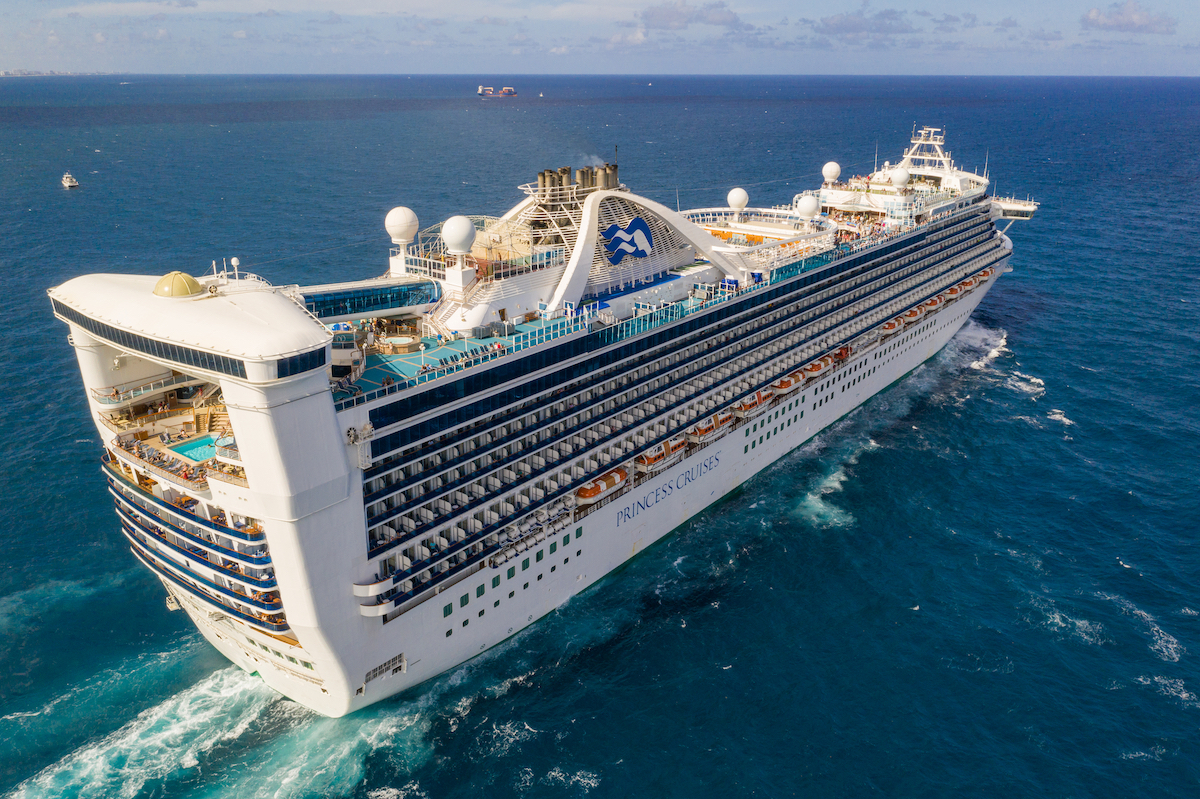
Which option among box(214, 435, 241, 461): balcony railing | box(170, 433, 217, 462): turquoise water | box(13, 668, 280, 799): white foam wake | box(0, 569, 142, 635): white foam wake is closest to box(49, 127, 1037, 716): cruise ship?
box(214, 435, 241, 461): balcony railing

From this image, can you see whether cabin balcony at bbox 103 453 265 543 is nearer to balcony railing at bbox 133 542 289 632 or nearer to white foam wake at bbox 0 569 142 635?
balcony railing at bbox 133 542 289 632

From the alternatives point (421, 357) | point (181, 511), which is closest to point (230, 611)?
point (181, 511)

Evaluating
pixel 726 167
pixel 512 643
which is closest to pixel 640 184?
pixel 726 167

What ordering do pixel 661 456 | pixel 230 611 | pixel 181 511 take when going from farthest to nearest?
pixel 661 456
pixel 230 611
pixel 181 511

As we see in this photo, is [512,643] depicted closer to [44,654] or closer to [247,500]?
[247,500]

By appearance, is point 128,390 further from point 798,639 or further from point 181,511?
point 798,639

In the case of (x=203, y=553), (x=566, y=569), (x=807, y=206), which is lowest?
(x=566, y=569)

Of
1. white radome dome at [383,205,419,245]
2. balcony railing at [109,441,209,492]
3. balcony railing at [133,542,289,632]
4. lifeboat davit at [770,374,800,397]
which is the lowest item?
lifeboat davit at [770,374,800,397]
